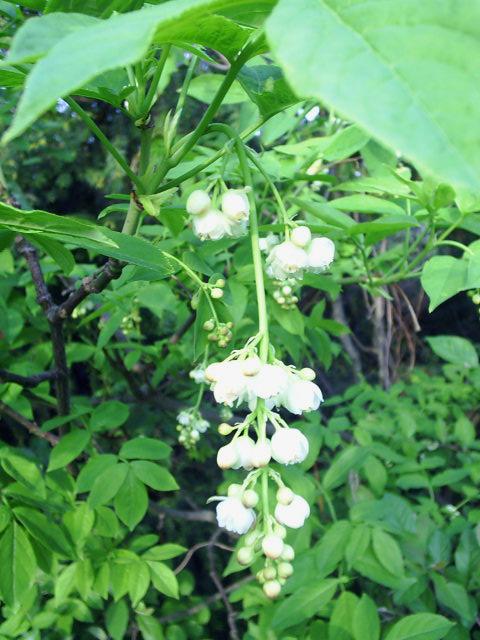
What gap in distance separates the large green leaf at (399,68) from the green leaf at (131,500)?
3.81 feet

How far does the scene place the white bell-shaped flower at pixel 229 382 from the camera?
0.63 meters

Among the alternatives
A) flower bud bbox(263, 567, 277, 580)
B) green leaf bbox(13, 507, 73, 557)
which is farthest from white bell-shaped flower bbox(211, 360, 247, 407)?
green leaf bbox(13, 507, 73, 557)

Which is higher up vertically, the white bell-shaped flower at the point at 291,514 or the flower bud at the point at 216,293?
the flower bud at the point at 216,293

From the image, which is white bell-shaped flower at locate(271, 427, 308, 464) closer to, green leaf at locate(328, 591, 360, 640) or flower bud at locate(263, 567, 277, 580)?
flower bud at locate(263, 567, 277, 580)

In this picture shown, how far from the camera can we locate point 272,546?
647 millimetres

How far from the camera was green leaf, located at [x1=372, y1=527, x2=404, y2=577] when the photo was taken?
55.4 inches

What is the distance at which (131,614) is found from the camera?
6.61 feet

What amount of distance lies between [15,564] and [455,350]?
2106 mm

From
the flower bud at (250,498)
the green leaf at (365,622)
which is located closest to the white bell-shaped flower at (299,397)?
the flower bud at (250,498)

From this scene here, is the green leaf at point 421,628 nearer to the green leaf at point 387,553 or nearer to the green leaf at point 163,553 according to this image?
the green leaf at point 387,553

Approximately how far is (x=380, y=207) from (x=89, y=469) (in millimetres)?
866

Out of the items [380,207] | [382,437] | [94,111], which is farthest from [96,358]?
[94,111]

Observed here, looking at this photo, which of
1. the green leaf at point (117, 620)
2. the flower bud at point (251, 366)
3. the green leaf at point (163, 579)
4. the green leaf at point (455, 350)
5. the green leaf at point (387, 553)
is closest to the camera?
the flower bud at point (251, 366)

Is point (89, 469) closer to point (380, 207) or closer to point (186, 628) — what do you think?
point (380, 207)
